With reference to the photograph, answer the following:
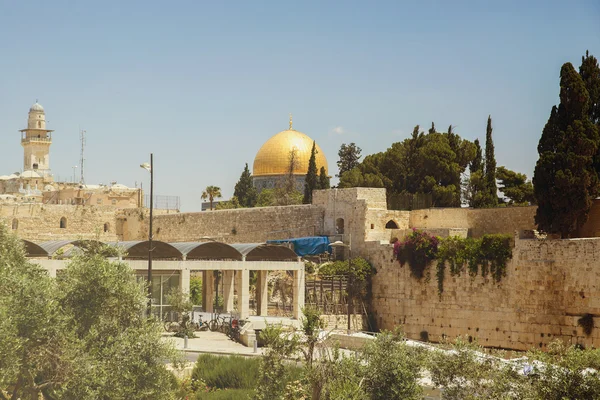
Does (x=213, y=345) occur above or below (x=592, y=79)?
below

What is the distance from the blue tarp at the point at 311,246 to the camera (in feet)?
125

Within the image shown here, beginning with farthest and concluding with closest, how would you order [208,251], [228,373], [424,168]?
[424,168], [208,251], [228,373]

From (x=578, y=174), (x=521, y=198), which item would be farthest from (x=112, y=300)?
(x=521, y=198)

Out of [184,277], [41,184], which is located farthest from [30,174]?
[184,277]

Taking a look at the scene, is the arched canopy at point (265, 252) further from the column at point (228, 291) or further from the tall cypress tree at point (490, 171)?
the tall cypress tree at point (490, 171)

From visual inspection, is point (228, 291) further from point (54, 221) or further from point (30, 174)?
point (30, 174)

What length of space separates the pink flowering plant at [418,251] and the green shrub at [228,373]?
13176 millimetres

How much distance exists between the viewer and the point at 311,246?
3822cm

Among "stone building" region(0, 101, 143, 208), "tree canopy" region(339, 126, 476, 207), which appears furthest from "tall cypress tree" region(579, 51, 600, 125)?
"stone building" region(0, 101, 143, 208)

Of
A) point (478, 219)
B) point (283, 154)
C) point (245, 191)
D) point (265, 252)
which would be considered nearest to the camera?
point (265, 252)

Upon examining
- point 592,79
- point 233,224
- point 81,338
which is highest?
point 592,79

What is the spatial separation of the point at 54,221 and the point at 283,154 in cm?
1538

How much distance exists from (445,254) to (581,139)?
6.34 m

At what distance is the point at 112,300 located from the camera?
18.8m
